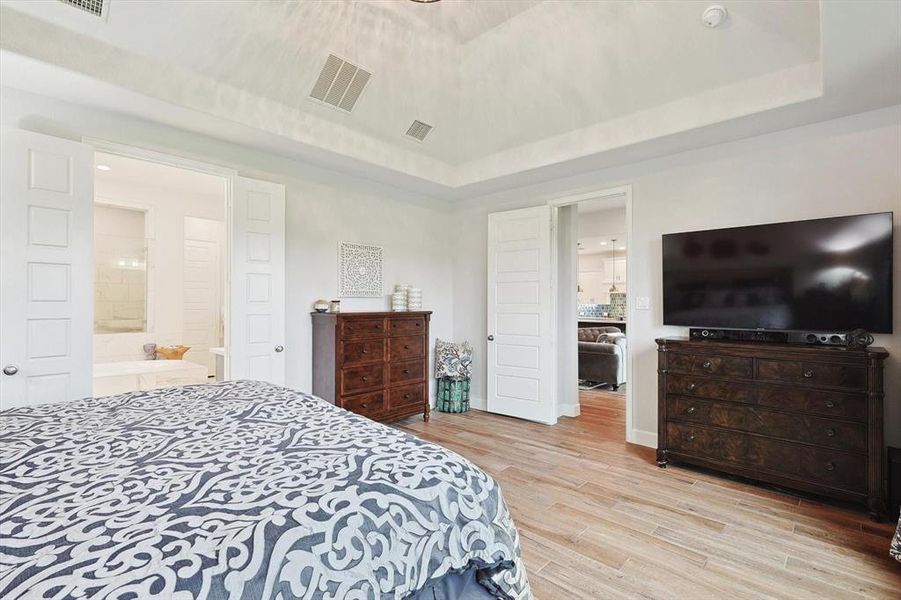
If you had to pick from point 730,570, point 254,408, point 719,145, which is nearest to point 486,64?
point 719,145

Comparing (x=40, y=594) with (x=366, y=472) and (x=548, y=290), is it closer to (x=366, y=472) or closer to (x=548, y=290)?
(x=366, y=472)

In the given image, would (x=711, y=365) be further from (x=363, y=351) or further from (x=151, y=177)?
(x=151, y=177)

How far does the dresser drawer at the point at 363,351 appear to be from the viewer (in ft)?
13.2

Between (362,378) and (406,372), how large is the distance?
0.56 meters

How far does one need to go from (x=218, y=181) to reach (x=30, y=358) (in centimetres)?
369

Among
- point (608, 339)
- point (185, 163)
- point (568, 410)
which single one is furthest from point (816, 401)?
point (185, 163)

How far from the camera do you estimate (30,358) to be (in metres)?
2.63

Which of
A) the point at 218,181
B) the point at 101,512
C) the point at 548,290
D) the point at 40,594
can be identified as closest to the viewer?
the point at 40,594

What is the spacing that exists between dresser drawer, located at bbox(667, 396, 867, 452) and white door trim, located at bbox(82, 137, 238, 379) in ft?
11.8

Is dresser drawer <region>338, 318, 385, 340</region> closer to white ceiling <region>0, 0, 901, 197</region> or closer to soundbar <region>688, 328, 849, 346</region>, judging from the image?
white ceiling <region>0, 0, 901, 197</region>

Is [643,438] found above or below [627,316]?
below

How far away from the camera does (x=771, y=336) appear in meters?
3.22

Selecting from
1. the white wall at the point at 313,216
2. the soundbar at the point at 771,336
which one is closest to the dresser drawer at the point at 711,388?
the soundbar at the point at 771,336

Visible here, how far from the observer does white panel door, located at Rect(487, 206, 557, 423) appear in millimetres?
4621
